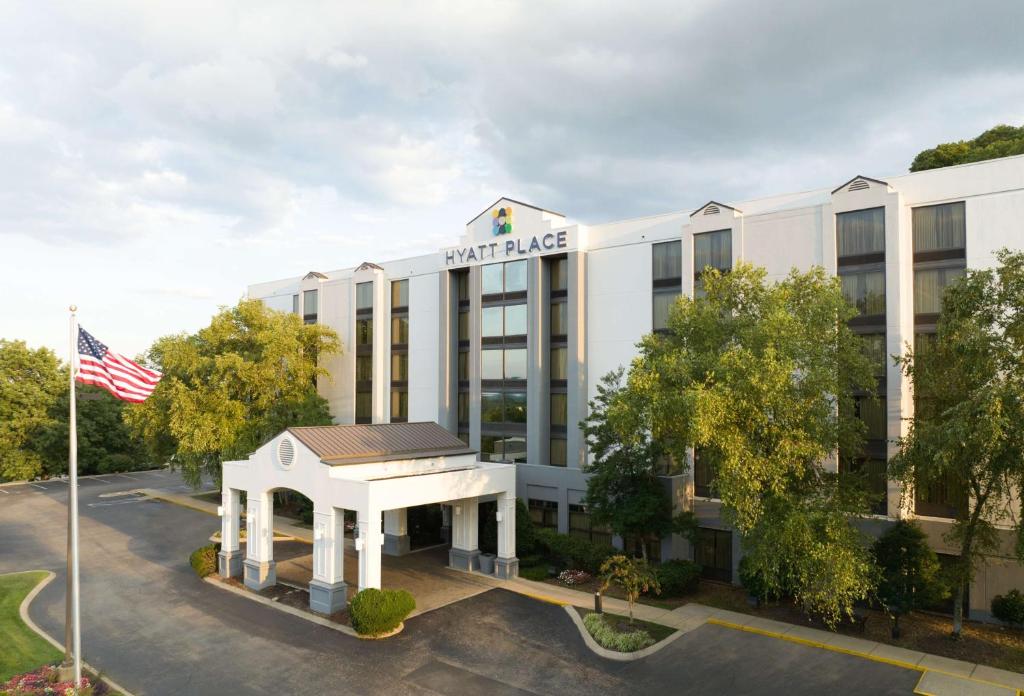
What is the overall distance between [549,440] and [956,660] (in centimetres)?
2108

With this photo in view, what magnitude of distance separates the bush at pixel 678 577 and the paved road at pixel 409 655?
3.70m

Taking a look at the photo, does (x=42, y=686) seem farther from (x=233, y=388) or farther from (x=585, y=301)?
(x=585, y=301)

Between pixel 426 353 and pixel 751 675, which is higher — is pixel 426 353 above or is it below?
above

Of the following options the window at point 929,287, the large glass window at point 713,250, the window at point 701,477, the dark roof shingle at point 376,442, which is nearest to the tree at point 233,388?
the dark roof shingle at point 376,442

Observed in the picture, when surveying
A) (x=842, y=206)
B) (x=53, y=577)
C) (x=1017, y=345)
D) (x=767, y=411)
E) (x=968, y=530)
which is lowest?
(x=53, y=577)

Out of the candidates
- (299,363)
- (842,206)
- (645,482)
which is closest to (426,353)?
(299,363)

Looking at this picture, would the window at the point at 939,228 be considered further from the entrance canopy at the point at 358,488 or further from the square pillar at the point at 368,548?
the square pillar at the point at 368,548

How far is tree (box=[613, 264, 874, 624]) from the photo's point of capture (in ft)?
71.2

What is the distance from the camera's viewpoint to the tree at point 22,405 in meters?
58.7

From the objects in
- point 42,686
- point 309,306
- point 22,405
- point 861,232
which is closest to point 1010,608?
point 861,232

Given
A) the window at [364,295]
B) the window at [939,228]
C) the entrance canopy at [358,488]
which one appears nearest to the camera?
the entrance canopy at [358,488]

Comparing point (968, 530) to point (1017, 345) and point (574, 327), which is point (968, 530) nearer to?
point (1017, 345)

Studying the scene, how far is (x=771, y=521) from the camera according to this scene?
2303cm

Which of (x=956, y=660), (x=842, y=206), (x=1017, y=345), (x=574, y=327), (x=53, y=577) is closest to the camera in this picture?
(x=1017, y=345)
